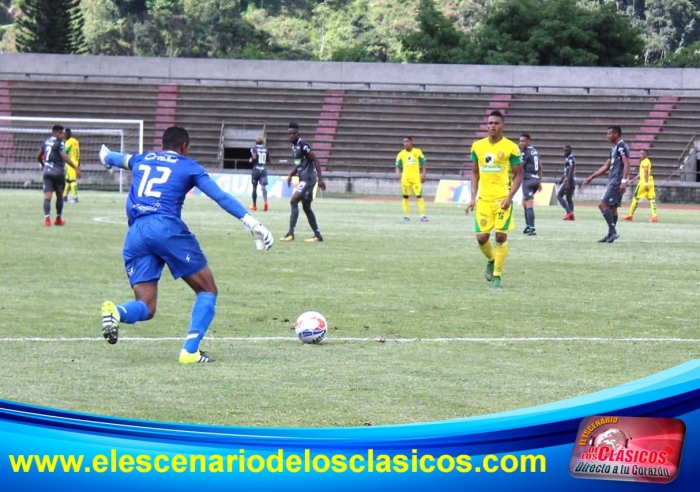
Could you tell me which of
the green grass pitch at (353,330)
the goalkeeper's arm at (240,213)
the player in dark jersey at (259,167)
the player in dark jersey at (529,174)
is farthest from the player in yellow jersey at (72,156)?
Result: the goalkeeper's arm at (240,213)

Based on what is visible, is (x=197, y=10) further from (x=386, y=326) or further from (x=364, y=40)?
(x=386, y=326)

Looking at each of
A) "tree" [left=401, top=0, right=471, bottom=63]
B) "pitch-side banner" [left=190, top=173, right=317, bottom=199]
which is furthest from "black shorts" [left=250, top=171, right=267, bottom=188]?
"tree" [left=401, top=0, right=471, bottom=63]

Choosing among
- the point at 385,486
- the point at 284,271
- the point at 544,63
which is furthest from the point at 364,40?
the point at 385,486

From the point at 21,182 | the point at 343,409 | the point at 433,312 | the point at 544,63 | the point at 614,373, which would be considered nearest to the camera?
the point at 343,409

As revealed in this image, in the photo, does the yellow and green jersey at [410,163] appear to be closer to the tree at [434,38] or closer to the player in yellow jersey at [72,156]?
the player in yellow jersey at [72,156]

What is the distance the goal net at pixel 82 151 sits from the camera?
46.7m

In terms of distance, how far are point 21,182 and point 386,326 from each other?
130 ft

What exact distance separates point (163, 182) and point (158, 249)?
0.49 meters

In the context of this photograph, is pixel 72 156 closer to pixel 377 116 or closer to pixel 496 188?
pixel 377 116

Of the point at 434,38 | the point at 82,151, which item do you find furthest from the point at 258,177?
the point at 434,38

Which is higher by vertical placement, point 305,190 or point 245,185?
point 305,190

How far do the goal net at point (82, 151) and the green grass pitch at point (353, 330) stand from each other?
26341 mm

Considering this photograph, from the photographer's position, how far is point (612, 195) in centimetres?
2052

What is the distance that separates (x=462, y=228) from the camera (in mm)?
25312
